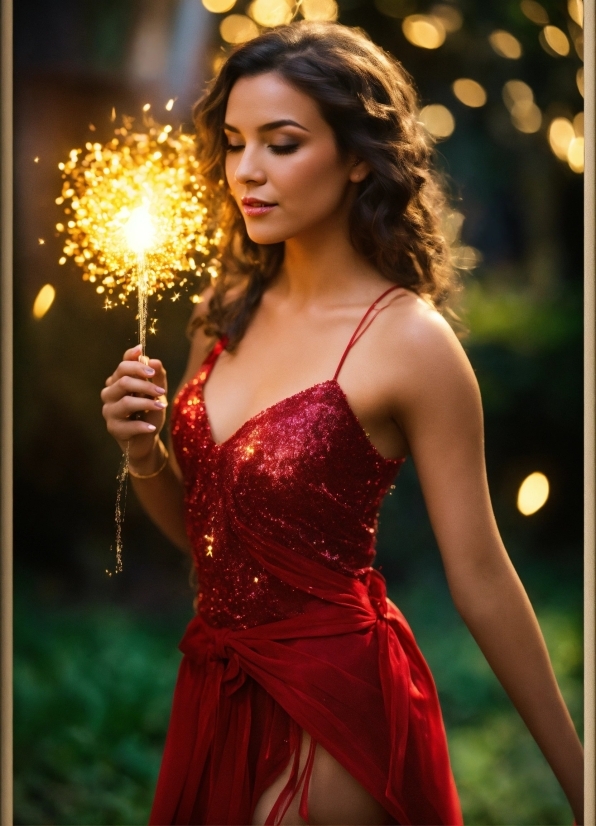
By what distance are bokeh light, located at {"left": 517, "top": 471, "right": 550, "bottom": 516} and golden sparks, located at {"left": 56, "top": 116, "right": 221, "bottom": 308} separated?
625mm

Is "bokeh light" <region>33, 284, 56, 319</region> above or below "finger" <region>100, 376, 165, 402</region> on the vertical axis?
above

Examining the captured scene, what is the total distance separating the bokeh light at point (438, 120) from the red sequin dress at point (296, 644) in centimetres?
43

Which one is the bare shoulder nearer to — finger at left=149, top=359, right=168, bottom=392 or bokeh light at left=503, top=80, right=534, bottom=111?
finger at left=149, top=359, right=168, bottom=392

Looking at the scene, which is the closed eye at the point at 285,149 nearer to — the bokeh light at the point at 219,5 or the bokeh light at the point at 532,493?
the bokeh light at the point at 219,5

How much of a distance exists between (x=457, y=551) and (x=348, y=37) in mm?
570

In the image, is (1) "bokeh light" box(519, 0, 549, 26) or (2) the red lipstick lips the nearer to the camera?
(2) the red lipstick lips

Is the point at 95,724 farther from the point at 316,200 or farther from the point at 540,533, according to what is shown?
the point at 316,200

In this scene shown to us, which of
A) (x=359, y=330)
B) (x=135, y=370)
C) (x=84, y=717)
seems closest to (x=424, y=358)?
(x=359, y=330)

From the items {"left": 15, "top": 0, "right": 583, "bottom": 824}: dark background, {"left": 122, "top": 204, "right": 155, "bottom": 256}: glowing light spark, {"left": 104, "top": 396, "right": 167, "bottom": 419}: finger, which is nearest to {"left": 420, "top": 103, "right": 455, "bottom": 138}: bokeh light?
{"left": 15, "top": 0, "right": 583, "bottom": 824}: dark background

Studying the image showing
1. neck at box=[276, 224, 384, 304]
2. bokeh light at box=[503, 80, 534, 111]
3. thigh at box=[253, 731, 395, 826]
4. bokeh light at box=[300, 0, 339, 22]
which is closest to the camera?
thigh at box=[253, 731, 395, 826]

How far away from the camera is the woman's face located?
0.95 metres

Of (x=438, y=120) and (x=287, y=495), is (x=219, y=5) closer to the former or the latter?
(x=438, y=120)

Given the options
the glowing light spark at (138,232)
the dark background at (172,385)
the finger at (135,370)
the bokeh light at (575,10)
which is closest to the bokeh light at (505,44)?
the dark background at (172,385)

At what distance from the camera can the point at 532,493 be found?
→ 1361mm
